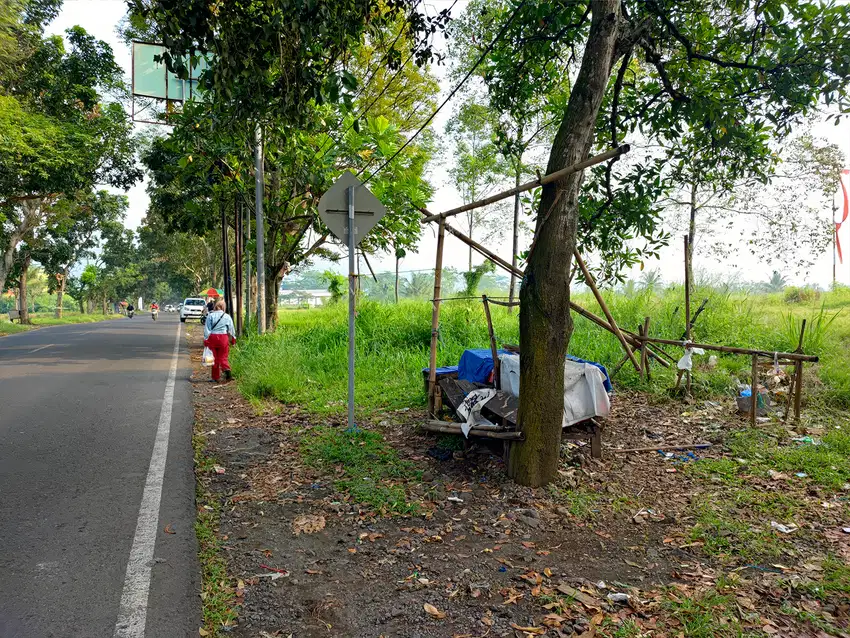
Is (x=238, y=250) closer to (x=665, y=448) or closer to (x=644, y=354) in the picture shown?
(x=644, y=354)

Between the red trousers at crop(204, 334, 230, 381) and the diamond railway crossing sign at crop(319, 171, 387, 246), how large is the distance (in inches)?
208

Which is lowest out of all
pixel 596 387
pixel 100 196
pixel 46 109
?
pixel 596 387

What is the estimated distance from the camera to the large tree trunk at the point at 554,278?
4758mm

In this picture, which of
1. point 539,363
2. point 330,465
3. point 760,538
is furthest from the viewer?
point 330,465

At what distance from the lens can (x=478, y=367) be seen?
6.60m

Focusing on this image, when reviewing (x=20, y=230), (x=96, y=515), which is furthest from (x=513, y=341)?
(x=20, y=230)

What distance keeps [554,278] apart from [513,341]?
6.04 meters

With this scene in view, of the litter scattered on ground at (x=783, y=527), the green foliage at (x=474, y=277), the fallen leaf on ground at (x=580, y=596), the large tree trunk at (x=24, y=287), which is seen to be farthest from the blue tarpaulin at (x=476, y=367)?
the large tree trunk at (x=24, y=287)

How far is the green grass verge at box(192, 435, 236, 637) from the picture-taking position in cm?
323

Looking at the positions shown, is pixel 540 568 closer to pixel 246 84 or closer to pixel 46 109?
pixel 246 84

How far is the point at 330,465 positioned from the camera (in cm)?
584

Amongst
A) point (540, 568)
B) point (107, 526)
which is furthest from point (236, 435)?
point (540, 568)

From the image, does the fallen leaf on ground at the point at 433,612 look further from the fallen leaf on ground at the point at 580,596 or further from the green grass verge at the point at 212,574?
the green grass verge at the point at 212,574

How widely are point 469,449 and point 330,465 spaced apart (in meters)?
1.42
